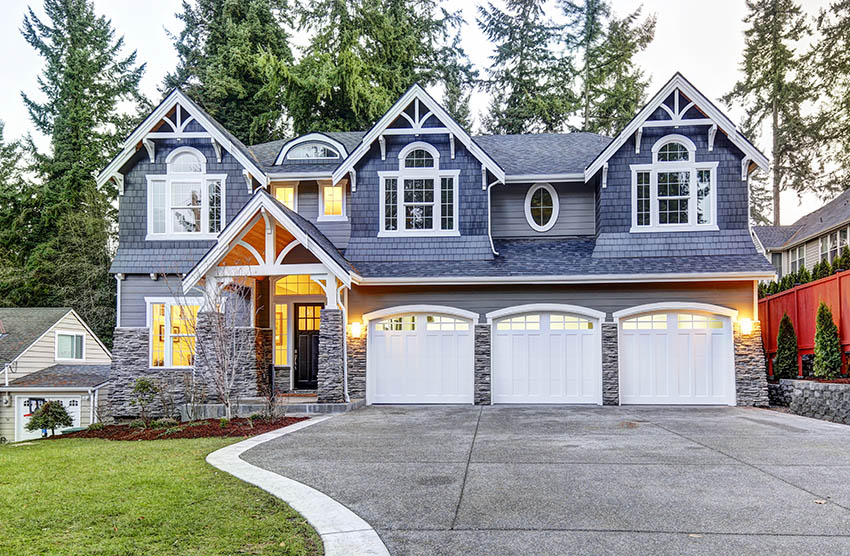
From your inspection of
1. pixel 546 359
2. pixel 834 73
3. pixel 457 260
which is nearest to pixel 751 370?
pixel 546 359

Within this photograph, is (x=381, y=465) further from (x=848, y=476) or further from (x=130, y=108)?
(x=130, y=108)

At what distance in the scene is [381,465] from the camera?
7.07m

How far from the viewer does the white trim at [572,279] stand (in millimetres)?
13336

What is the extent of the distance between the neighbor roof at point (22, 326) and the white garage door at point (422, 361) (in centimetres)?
1612

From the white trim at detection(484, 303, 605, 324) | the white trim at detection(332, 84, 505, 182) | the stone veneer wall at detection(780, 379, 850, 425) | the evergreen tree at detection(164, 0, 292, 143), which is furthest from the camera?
the evergreen tree at detection(164, 0, 292, 143)

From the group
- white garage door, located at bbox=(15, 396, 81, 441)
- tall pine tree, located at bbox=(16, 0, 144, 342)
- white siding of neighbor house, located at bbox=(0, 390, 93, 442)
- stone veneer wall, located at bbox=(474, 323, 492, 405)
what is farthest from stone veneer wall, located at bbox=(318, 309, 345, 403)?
tall pine tree, located at bbox=(16, 0, 144, 342)

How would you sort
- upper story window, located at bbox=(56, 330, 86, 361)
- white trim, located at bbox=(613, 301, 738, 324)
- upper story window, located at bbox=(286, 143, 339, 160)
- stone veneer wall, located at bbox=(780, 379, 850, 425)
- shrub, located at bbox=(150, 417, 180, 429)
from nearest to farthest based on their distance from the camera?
stone veneer wall, located at bbox=(780, 379, 850, 425) < shrub, located at bbox=(150, 417, 180, 429) < white trim, located at bbox=(613, 301, 738, 324) < upper story window, located at bbox=(286, 143, 339, 160) < upper story window, located at bbox=(56, 330, 86, 361)

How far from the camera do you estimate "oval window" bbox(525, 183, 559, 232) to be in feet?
50.8

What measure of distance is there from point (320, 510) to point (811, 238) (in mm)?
28440

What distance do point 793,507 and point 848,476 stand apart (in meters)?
1.66

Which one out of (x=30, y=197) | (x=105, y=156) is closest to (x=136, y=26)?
(x=105, y=156)

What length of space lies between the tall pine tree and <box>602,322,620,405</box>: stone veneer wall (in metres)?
23.8

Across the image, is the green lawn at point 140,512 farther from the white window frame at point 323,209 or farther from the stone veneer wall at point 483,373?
the white window frame at point 323,209

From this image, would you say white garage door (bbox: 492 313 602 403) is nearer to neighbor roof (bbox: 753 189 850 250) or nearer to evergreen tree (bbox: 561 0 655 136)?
neighbor roof (bbox: 753 189 850 250)
